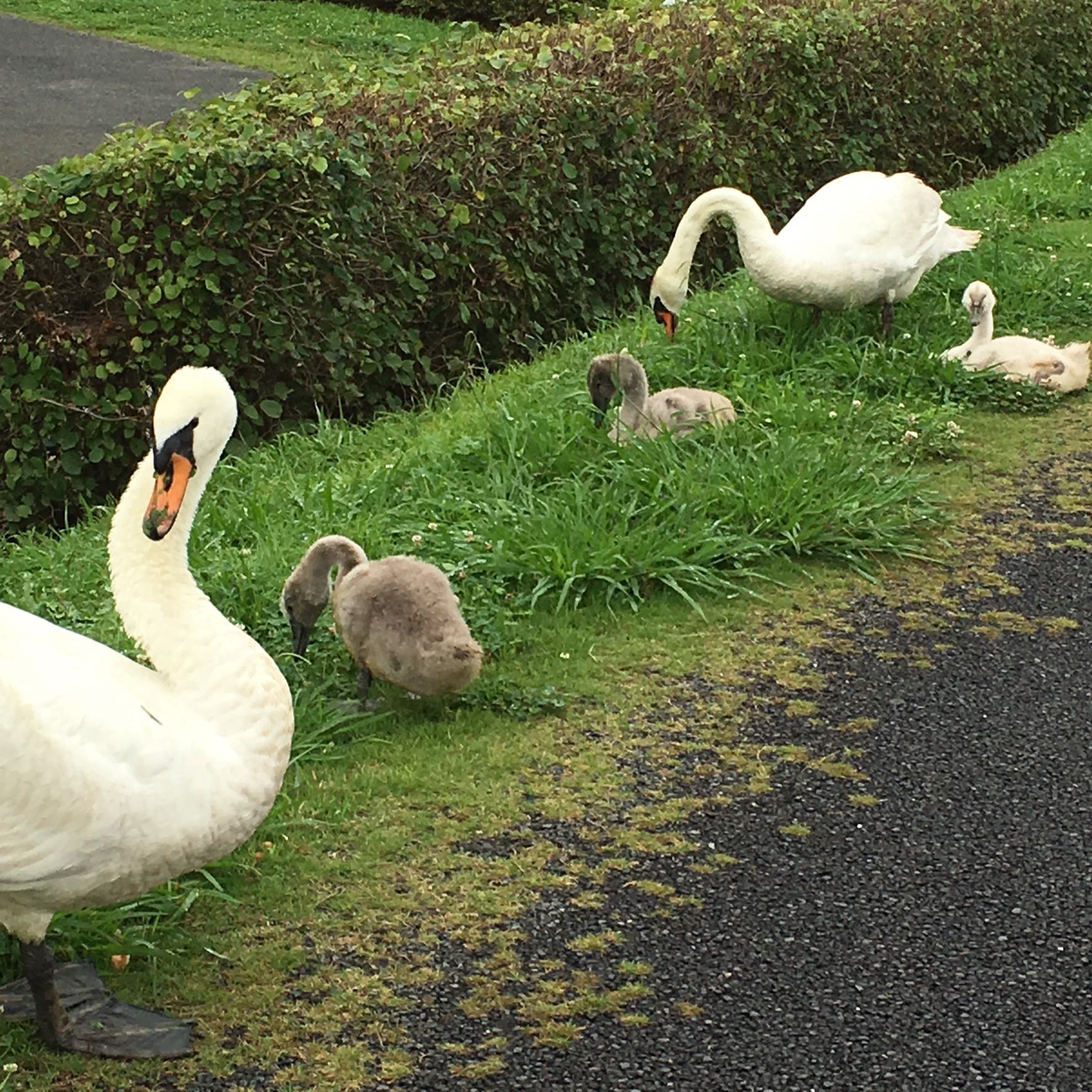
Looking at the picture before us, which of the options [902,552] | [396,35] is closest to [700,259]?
[902,552]

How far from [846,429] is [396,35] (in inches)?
607

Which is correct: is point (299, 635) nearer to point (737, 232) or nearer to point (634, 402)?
point (634, 402)

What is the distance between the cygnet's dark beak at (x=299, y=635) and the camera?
5.33 metres

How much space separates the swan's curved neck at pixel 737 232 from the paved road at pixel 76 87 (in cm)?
756

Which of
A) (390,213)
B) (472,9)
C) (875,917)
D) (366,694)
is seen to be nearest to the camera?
(875,917)

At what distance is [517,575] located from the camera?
5883mm

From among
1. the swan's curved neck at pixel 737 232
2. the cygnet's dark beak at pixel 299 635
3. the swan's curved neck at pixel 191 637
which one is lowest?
the cygnet's dark beak at pixel 299 635

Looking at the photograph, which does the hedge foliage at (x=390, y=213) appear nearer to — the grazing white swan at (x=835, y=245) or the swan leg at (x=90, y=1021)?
the grazing white swan at (x=835, y=245)

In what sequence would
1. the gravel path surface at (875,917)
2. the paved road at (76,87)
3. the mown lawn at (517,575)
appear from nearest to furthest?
the gravel path surface at (875,917) < the mown lawn at (517,575) < the paved road at (76,87)

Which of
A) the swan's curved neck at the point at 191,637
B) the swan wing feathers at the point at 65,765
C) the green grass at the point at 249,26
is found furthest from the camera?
the green grass at the point at 249,26

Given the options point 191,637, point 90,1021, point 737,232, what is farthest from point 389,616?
point 737,232

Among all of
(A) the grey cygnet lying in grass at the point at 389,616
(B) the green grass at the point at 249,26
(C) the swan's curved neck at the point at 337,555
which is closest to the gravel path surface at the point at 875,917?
(A) the grey cygnet lying in grass at the point at 389,616

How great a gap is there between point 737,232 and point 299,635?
3.66 metres

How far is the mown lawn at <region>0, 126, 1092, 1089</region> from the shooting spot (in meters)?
3.95
